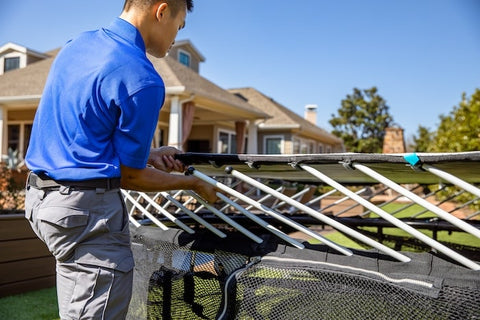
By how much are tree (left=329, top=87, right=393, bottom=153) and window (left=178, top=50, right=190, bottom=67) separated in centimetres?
1621

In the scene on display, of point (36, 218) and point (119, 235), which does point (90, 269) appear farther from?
point (36, 218)

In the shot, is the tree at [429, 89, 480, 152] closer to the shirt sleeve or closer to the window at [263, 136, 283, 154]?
the window at [263, 136, 283, 154]

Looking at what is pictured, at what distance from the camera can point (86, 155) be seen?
137 centimetres

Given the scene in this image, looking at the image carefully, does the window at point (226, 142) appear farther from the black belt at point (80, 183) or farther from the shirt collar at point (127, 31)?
the black belt at point (80, 183)

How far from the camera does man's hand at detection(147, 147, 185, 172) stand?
1.94 meters

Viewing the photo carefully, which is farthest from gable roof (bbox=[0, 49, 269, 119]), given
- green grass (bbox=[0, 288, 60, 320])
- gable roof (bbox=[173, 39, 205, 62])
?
green grass (bbox=[0, 288, 60, 320])

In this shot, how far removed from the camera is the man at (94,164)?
1.34 m

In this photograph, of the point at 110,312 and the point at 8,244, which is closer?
the point at 110,312

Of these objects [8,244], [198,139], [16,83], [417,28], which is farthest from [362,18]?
[8,244]

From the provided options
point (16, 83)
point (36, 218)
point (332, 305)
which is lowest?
point (332, 305)

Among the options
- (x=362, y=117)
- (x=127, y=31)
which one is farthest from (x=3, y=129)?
(x=362, y=117)

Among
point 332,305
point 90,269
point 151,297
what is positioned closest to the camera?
point 90,269

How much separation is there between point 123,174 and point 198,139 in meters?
16.5

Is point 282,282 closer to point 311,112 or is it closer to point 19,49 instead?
point 19,49
